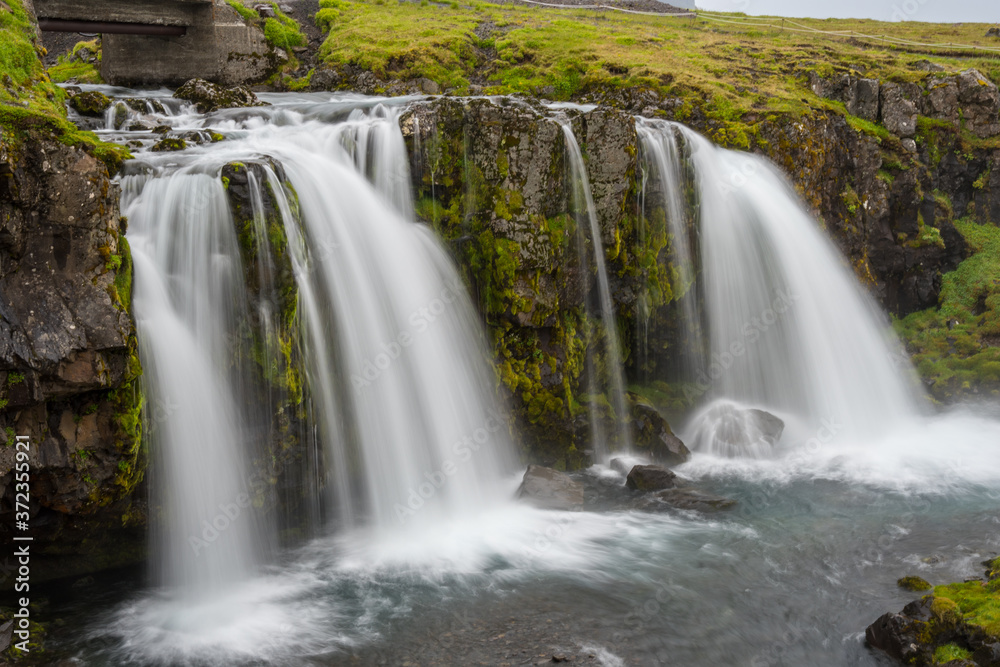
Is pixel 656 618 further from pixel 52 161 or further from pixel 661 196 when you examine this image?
pixel 661 196

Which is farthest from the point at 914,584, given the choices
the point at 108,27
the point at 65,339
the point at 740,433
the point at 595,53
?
the point at 108,27

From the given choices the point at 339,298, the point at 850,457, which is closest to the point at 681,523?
the point at 850,457

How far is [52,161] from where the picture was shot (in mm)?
8016

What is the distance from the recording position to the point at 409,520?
37.2 feet

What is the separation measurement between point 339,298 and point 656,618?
657cm

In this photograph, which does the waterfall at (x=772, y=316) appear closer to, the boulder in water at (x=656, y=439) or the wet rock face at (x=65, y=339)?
the boulder in water at (x=656, y=439)

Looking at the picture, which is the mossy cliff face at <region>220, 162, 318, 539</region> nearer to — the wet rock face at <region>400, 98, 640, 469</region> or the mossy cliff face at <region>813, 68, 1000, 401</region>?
the wet rock face at <region>400, 98, 640, 469</region>

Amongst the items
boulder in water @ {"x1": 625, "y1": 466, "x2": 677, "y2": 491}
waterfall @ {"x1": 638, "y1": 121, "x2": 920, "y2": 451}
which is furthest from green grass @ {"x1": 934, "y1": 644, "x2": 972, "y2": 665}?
waterfall @ {"x1": 638, "y1": 121, "x2": 920, "y2": 451}

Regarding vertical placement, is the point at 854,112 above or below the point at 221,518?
above

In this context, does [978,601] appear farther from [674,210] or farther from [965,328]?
[965,328]

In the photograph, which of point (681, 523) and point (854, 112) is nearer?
point (681, 523)

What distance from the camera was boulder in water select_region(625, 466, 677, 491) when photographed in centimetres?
1283

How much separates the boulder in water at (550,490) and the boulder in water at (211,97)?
37.5 ft

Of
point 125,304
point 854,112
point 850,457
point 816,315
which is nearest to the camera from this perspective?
point 125,304
